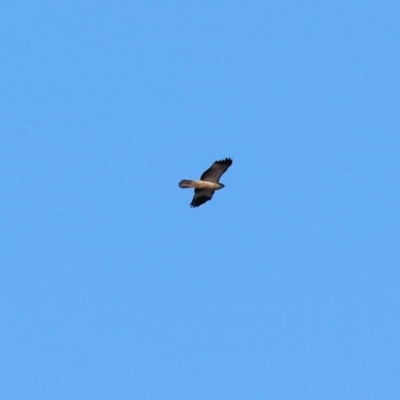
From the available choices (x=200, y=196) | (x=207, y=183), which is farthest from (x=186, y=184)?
(x=200, y=196)

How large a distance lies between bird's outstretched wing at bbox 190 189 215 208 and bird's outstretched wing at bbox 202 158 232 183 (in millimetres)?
654

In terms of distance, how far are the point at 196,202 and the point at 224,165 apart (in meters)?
2.48

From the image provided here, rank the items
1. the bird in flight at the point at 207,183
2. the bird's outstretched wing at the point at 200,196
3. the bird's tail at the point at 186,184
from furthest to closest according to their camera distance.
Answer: the bird's outstretched wing at the point at 200,196, the bird in flight at the point at 207,183, the bird's tail at the point at 186,184

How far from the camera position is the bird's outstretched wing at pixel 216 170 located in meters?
93.6

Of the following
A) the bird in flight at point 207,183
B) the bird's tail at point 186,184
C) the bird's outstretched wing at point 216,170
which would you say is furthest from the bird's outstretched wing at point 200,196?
the bird's tail at point 186,184

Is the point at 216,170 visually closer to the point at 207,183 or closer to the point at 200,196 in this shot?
the point at 207,183

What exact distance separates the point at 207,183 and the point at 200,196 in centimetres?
103

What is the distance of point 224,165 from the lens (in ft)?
308

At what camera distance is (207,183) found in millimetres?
94000

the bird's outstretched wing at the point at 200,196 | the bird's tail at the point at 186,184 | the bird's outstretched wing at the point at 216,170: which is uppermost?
the bird's outstretched wing at the point at 216,170

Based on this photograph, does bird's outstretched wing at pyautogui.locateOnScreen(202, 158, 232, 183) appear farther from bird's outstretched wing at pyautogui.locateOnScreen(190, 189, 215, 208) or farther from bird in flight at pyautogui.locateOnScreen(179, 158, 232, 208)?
bird's outstretched wing at pyautogui.locateOnScreen(190, 189, 215, 208)

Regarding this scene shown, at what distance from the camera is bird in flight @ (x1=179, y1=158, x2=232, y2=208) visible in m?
93.6

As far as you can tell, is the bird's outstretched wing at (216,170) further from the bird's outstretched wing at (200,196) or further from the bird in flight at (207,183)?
the bird's outstretched wing at (200,196)

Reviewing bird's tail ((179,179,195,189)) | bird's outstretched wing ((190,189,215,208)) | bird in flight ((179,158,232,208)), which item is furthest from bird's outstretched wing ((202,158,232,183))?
bird's tail ((179,179,195,189))
